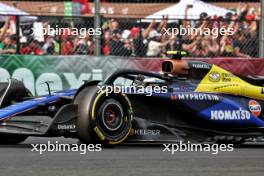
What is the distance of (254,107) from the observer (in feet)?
28.1

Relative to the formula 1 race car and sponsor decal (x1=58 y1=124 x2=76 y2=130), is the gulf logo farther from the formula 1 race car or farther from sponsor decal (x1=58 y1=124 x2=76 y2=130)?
sponsor decal (x1=58 y1=124 x2=76 y2=130)

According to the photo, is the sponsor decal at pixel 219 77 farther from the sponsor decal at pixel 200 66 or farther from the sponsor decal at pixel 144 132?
the sponsor decal at pixel 144 132

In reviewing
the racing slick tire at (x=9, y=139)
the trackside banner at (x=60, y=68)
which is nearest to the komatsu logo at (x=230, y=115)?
the racing slick tire at (x=9, y=139)

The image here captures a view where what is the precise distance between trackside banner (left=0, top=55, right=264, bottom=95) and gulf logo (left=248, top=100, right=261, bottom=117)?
10.3 ft

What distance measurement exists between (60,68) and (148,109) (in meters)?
3.59

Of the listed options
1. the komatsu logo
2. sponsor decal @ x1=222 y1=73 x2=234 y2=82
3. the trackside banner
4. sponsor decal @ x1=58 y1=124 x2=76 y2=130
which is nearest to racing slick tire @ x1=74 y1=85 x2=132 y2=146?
sponsor decal @ x1=58 y1=124 x2=76 y2=130

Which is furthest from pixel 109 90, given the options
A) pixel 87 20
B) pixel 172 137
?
pixel 87 20

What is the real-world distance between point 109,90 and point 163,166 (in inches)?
73.4

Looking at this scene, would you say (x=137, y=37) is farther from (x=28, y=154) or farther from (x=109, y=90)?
(x=28, y=154)

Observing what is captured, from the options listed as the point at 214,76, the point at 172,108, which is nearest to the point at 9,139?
the point at 172,108

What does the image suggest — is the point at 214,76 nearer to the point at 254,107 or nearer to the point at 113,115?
the point at 254,107

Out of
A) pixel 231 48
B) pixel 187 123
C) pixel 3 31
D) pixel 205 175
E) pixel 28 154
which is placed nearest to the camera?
pixel 205 175

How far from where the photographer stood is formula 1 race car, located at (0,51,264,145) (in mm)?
7598

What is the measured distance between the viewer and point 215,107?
8.34 m
